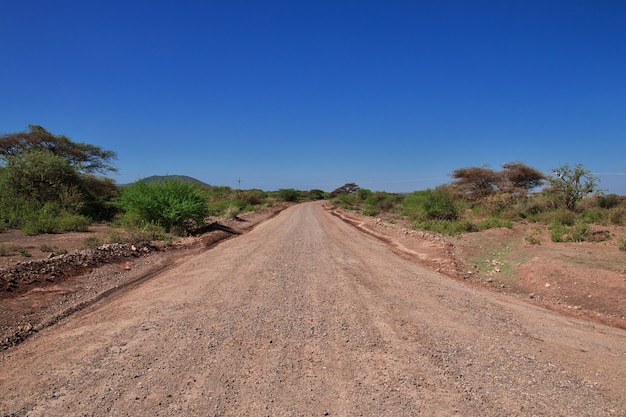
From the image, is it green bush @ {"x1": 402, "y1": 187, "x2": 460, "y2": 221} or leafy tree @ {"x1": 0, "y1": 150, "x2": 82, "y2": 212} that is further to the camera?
green bush @ {"x1": 402, "y1": 187, "x2": 460, "y2": 221}

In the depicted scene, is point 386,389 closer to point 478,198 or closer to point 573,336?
point 573,336

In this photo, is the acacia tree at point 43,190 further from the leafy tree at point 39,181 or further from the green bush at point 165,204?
the green bush at point 165,204

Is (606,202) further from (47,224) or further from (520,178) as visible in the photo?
(47,224)

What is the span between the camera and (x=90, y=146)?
108 ft

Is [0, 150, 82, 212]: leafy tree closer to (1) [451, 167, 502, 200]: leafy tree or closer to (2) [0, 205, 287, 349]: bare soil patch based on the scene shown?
(2) [0, 205, 287, 349]: bare soil patch

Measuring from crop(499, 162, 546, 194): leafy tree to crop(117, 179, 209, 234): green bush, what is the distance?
26817 millimetres

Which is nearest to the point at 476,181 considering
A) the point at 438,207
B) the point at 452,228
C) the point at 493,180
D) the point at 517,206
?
the point at 493,180

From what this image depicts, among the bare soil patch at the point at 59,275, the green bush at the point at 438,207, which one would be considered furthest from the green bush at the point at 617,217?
the bare soil patch at the point at 59,275

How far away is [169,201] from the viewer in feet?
54.6

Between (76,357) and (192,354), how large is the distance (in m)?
1.35

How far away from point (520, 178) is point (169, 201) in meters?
30.2

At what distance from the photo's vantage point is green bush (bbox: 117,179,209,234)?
645 inches

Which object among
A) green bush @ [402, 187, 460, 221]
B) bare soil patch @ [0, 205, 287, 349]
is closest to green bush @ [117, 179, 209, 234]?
bare soil patch @ [0, 205, 287, 349]

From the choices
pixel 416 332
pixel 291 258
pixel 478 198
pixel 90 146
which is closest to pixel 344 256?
pixel 291 258
